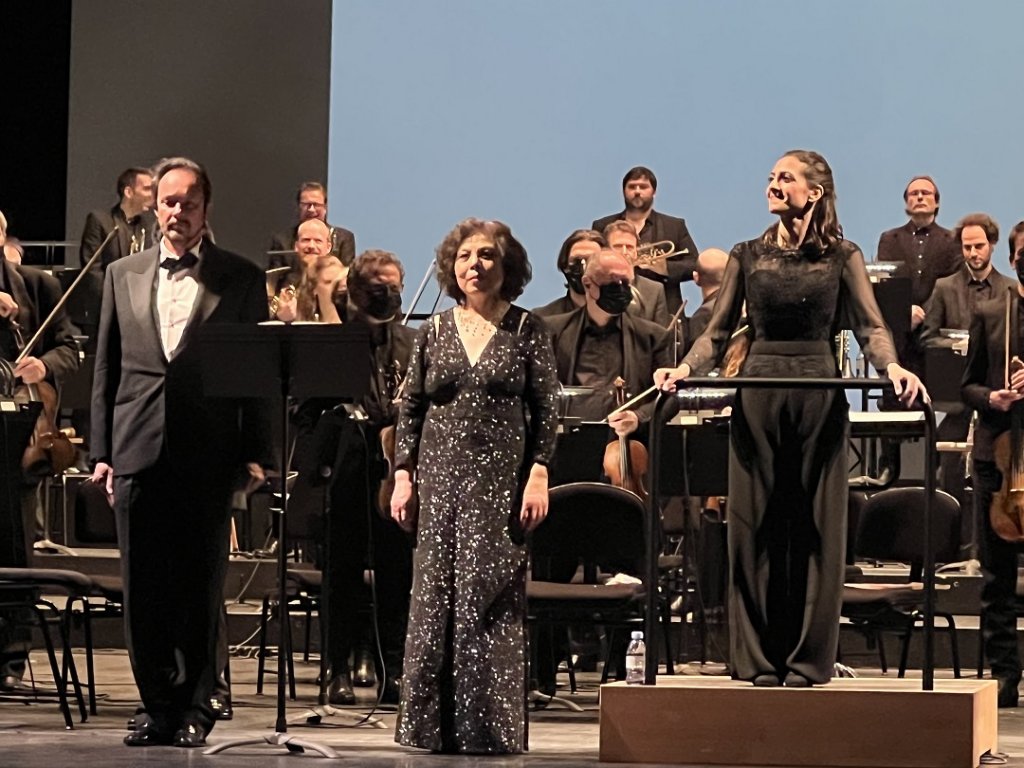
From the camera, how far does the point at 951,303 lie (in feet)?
26.6

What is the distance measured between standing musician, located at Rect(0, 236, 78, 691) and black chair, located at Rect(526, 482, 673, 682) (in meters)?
1.62

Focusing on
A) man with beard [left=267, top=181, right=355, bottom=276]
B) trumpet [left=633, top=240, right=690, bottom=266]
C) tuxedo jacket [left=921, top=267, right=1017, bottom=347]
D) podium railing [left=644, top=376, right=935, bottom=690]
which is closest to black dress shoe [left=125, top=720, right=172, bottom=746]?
podium railing [left=644, top=376, right=935, bottom=690]

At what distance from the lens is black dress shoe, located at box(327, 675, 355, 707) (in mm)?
5969

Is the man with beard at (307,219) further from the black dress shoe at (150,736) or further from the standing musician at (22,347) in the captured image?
the black dress shoe at (150,736)

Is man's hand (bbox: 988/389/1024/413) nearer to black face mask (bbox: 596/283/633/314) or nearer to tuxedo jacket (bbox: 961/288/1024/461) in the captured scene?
tuxedo jacket (bbox: 961/288/1024/461)

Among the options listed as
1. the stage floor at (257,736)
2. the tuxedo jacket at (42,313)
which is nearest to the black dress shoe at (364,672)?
the stage floor at (257,736)

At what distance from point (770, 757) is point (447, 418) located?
3.77 feet

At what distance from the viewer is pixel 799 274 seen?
4.80m

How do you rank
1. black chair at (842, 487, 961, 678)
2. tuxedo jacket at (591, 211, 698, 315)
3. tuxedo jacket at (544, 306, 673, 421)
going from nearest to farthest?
black chair at (842, 487, 961, 678)
tuxedo jacket at (544, 306, 673, 421)
tuxedo jacket at (591, 211, 698, 315)

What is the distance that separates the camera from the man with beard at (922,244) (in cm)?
844

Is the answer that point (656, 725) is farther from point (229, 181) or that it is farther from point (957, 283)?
point (229, 181)

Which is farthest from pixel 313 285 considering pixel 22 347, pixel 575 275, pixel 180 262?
pixel 180 262

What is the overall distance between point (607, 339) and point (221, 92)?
14.8 feet

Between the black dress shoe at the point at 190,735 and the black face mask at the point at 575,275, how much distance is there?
2.51 meters
